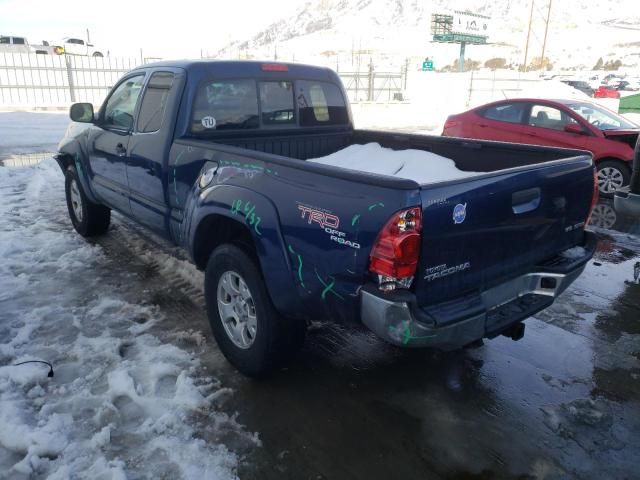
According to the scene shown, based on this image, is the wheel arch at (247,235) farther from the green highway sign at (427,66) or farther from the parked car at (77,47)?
the parked car at (77,47)

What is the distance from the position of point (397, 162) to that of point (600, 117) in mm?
6602

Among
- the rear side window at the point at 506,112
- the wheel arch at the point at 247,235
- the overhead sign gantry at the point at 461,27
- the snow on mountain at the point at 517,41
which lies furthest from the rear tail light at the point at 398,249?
the snow on mountain at the point at 517,41

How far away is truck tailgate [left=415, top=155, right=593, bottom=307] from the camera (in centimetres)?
249

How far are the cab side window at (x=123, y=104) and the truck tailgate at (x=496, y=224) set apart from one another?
10.4 ft

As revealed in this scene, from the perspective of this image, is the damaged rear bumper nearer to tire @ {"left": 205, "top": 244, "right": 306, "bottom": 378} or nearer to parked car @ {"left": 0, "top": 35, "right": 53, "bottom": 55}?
tire @ {"left": 205, "top": 244, "right": 306, "bottom": 378}

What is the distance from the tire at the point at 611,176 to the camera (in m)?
8.37

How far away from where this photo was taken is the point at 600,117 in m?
9.20

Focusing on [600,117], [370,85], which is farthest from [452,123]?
[370,85]

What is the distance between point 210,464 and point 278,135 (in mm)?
2709

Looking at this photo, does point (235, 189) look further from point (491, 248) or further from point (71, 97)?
point (71, 97)

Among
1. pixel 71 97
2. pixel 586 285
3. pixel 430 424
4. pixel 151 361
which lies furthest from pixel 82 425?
pixel 71 97

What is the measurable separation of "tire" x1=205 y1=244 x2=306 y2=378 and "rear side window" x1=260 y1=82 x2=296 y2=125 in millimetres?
1464

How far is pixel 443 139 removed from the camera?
429 centimetres

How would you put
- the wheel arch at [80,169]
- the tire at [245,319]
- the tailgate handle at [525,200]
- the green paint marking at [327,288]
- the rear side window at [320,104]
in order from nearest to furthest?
1. the green paint marking at [327,288]
2. the tailgate handle at [525,200]
3. the tire at [245,319]
4. the rear side window at [320,104]
5. the wheel arch at [80,169]
